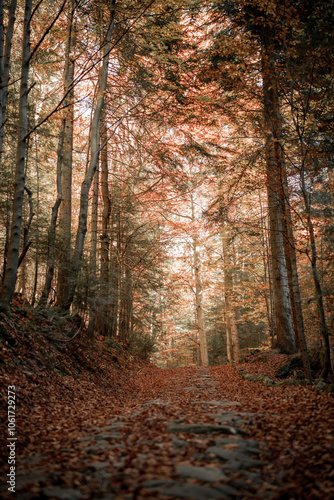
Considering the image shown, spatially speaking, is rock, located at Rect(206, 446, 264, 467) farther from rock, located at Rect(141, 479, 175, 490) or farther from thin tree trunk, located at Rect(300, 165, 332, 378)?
thin tree trunk, located at Rect(300, 165, 332, 378)

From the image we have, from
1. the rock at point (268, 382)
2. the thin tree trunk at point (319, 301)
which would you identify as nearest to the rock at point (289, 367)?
the rock at point (268, 382)

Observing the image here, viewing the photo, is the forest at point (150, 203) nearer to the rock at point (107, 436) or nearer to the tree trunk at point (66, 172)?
the tree trunk at point (66, 172)

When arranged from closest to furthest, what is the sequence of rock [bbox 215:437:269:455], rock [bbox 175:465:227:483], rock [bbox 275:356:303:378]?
rock [bbox 175:465:227:483], rock [bbox 215:437:269:455], rock [bbox 275:356:303:378]

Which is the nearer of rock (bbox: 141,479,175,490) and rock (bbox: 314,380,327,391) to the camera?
rock (bbox: 141,479,175,490)

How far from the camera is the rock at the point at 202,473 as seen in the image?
2.20m

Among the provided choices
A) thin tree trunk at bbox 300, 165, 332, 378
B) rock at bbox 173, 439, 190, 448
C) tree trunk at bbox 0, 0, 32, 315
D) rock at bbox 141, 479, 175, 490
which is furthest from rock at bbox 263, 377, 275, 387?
tree trunk at bbox 0, 0, 32, 315

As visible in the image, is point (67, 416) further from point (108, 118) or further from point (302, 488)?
A: point (108, 118)

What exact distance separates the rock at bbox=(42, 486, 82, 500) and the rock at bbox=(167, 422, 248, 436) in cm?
148

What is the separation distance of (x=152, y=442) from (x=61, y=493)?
1.16 metres

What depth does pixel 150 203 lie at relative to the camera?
13.3m

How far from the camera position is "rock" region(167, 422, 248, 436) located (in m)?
3.23

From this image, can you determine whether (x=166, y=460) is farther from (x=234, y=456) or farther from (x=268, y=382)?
(x=268, y=382)

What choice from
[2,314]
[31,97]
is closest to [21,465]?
[2,314]

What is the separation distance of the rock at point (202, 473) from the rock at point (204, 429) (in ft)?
3.05
